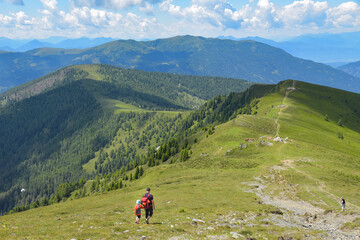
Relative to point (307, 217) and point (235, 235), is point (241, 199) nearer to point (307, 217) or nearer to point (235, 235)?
point (307, 217)

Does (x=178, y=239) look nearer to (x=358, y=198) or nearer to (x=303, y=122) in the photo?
(x=358, y=198)

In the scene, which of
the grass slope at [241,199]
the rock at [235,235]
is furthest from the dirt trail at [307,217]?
the rock at [235,235]

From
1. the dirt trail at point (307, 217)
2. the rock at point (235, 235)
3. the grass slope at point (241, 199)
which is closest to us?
the rock at point (235, 235)

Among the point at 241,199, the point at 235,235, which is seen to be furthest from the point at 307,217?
the point at 235,235

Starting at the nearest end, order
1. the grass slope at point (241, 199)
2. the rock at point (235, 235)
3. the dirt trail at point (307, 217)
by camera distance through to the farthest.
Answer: the rock at point (235, 235)
the grass slope at point (241, 199)
the dirt trail at point (307, 217)

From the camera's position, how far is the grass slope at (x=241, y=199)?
27109mm

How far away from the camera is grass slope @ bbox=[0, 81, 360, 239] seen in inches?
1067

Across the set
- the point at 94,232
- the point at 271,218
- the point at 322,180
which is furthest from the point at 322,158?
the point at 94,232

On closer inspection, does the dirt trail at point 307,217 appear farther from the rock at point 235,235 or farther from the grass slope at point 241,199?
the rock at point 235,235

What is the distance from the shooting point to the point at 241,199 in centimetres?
4656

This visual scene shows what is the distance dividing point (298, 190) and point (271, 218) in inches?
822

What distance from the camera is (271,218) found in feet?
113

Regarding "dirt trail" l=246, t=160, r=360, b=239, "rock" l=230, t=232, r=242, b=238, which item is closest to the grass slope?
"dirt trail" l=246, t=160, r=360, b=239

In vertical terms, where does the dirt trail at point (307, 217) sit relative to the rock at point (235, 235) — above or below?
below
